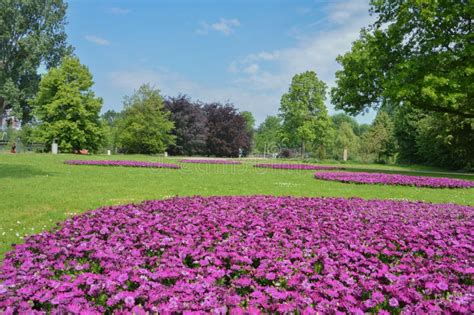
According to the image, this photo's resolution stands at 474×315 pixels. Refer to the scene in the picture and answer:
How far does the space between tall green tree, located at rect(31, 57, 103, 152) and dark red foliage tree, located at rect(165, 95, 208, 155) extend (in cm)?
1353

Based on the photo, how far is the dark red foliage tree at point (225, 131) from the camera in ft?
201

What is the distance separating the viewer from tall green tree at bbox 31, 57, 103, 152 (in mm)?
37812

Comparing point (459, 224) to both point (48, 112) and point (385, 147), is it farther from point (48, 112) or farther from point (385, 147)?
point (385, 147)

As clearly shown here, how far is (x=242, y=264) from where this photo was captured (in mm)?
4074

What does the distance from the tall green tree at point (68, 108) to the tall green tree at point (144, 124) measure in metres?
3.77

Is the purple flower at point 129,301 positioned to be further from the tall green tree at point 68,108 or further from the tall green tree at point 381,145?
the tall green tree at point 381,145

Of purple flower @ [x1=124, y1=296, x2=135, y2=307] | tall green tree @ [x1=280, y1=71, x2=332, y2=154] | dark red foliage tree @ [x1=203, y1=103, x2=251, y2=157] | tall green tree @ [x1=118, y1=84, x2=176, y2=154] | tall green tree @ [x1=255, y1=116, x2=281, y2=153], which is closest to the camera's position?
purple flower @ [x1=124, y1=296, x2=135, y2=307]

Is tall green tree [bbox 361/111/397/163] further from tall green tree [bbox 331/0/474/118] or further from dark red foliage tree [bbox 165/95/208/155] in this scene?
tall green tree [bbox 331/0/474/118]

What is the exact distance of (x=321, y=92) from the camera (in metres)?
54.6

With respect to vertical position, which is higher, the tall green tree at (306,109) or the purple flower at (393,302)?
the tall green tree at (306,109)

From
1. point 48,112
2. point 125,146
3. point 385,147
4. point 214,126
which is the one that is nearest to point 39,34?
point 48,112

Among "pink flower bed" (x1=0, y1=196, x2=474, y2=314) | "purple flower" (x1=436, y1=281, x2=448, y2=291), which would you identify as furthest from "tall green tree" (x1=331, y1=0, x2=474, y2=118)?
"purple flower" (x1=436, y1=281, x2=448, y2=291)

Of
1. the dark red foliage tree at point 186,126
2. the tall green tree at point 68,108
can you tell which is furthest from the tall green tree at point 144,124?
the dark red foliage tree at point 186,126

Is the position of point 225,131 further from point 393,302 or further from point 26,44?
point 393,302
